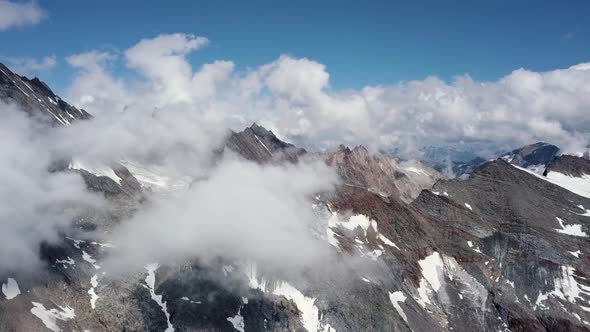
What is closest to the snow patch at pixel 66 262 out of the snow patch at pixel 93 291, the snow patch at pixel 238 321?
the snow patch at pixel 93 291

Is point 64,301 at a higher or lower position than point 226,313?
lower

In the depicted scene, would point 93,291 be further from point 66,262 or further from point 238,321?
point 238,321

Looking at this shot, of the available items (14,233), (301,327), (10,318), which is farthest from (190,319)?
(14,233)

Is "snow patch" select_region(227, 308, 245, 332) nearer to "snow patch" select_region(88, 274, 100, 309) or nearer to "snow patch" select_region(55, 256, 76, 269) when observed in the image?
"snow patch" select_region(88, 274, 100, 309)

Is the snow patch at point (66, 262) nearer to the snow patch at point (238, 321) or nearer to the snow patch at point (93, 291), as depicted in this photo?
the snow patch at point (93, 291)

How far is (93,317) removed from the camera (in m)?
173

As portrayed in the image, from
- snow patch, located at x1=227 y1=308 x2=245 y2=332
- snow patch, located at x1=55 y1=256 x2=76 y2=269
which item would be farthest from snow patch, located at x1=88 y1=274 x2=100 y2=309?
snow patch, located at x1=227 y1=308 x2=245 y2=332

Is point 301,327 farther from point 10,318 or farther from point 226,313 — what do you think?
point 10,318

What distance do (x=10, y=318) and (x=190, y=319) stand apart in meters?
56.8

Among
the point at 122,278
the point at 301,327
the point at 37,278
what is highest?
the point at 301,327

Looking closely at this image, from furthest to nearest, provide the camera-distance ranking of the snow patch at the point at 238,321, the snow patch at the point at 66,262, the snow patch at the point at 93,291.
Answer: the snow patch at the point at 238,321 < the snow patch at the point at 66,262 < the snow patch at the point at 93,291

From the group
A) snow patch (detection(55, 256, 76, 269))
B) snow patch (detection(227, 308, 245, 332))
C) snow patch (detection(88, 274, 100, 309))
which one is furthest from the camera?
snow patch (detection(227, 308, 245, 332))

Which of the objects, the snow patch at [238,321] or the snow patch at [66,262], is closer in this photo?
the snow patch at [66,262]

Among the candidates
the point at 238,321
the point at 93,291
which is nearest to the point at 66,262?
the point at 93,291
